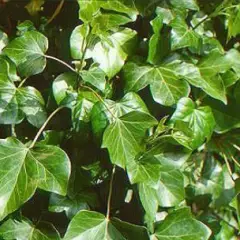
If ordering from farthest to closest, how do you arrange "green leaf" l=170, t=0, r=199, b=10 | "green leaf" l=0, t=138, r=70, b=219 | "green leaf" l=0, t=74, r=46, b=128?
"green leaf" l=170, t=0, r=199, b=10
"green leaf" l=0, t=74, r=46, b=128
"green leaf" l=0, t=138, r=70, b=219

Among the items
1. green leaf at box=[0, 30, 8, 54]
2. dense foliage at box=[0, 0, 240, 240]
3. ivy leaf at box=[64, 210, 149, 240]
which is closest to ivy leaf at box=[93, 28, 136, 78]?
dense foliage at box=[0, 0, 240, 240]

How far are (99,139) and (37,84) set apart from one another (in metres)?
0.29

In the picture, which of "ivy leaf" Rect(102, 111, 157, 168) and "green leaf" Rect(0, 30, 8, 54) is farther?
"green leaf" Rect(0, 30, 8, 54)

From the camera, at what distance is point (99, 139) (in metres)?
1.27

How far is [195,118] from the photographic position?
139 centimetres

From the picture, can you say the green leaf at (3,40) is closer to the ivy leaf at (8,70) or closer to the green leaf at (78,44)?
the ivy leaf at (8,70)

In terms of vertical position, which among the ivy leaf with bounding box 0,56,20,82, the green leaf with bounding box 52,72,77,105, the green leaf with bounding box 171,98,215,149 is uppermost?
the ivy leaf with bounding box 0,56,20,82

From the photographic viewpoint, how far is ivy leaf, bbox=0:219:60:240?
1.26m

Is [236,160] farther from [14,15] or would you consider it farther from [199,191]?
[14,15]

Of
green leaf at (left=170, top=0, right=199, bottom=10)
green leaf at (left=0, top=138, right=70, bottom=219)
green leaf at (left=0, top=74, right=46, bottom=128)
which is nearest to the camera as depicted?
green leaf at (left=0, top=138, right=70, bottom=219)

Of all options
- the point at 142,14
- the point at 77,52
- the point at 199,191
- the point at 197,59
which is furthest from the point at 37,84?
the point at 199,191

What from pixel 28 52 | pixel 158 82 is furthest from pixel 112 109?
pixel 28 52

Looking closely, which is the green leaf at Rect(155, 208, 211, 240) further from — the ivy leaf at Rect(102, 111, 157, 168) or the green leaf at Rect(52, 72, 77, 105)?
the green leaf at Rect(52, 72, 77, 105)

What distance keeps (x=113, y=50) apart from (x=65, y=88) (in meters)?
0.15
